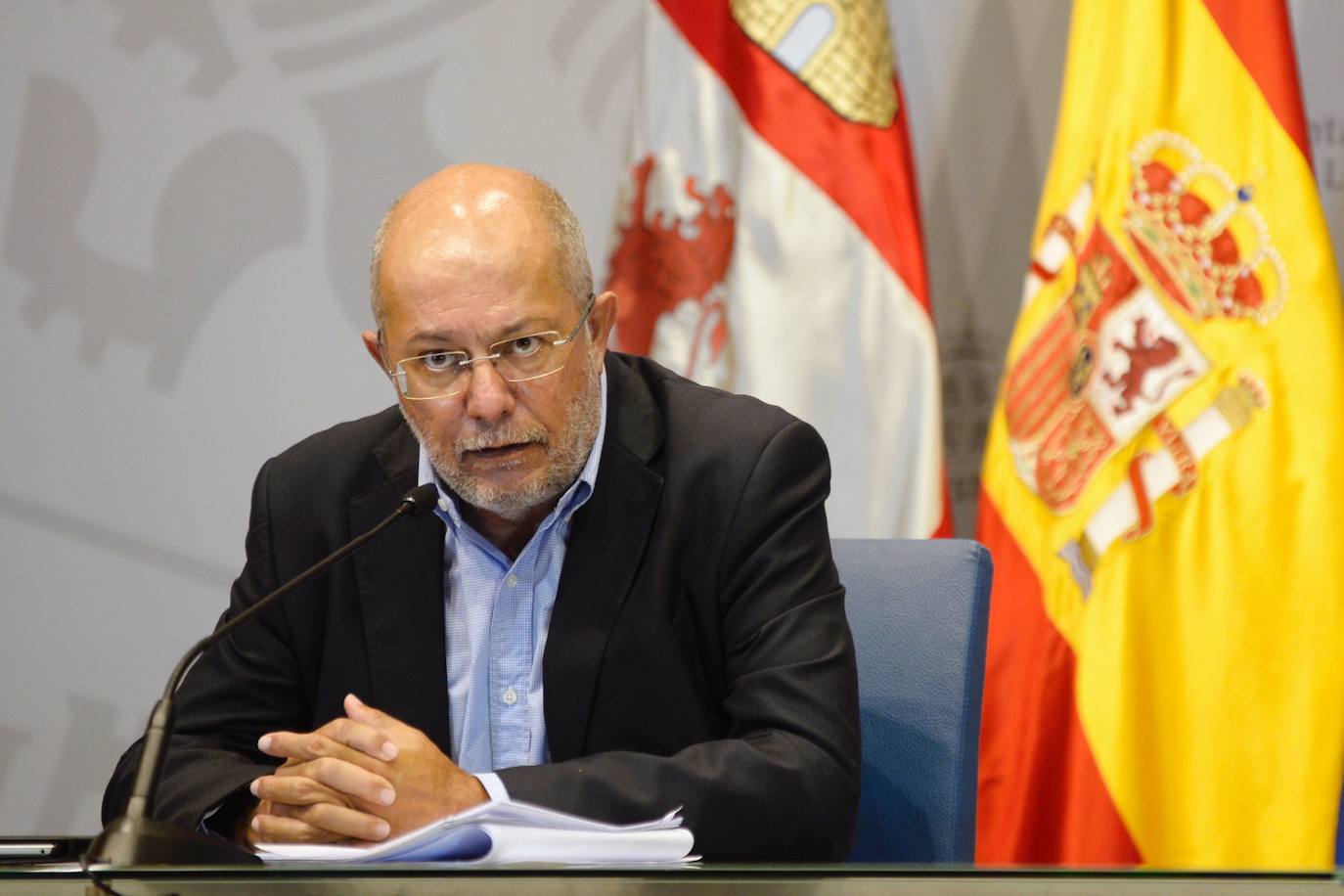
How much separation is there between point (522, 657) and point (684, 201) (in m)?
1.15

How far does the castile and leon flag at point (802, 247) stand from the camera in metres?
2.65

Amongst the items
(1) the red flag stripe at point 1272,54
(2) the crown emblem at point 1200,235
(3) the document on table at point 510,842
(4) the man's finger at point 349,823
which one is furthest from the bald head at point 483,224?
(1) the red flag stripe at point 1272,54

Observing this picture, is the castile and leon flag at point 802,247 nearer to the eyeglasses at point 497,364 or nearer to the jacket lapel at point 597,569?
the jacket lapel at point 597,569

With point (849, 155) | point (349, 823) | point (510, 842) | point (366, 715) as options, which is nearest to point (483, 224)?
point (366, 715)

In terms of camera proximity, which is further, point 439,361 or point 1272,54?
point 1272,54

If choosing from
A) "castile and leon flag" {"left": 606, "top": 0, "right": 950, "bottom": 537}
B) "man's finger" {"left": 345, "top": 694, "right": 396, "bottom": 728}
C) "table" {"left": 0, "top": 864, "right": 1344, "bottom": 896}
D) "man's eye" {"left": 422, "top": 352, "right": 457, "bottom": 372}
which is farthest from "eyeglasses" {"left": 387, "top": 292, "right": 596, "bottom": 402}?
"castile and leon flag" {"left": 606, "top": 0, "right": 950, "bottom": 537}

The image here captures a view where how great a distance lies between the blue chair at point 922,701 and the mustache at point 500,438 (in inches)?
17.5

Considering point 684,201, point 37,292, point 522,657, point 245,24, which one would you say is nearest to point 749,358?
point 684,201

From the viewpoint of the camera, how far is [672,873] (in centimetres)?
101

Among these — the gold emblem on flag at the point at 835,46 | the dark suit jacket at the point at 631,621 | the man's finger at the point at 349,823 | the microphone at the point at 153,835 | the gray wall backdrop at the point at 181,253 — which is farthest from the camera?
the gray wall backdrop at the point at 181,253

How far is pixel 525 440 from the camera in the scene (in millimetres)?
1769

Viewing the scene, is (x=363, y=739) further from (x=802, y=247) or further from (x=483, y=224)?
(x=802, y=247)

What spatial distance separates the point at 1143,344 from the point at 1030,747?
68cm

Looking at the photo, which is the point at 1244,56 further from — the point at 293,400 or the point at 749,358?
the point at 293,400
